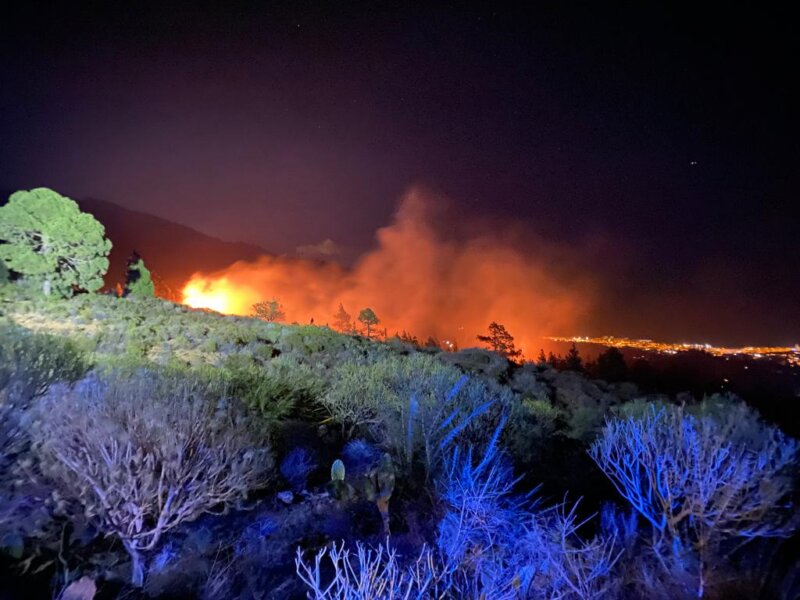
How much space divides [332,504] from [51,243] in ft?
72.7

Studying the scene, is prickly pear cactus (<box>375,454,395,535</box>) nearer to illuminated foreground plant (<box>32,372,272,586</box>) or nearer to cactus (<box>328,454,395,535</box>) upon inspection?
cactus (<box>328,454,395,535</box>)

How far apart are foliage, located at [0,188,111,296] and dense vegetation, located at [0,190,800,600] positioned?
48.3 feet

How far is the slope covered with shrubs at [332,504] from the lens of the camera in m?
4.70

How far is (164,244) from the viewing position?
10094 cm

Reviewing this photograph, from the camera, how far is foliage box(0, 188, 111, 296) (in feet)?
62.4

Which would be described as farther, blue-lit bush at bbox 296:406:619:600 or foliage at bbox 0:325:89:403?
foliage at bbox 0:325:89:403

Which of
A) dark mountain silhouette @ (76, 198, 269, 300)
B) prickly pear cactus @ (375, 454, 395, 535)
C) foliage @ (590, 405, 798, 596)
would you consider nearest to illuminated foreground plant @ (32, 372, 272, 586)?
prickly pear cactus @ (375, 454, 395, 535)

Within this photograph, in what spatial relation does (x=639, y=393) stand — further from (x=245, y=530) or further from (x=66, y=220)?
(x=66, y=220)

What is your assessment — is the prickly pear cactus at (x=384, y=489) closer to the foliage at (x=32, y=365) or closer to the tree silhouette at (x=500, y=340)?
the foliage at (x=32, y=365)

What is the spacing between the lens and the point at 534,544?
17.4ft

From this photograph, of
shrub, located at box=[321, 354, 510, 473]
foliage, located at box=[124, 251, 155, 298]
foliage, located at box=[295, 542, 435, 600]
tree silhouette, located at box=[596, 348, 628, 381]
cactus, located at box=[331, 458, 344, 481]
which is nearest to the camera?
foliage, located at box=[295, 542, 435, 600]

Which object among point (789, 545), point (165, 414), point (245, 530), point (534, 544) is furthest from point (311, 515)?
point (789, 545)

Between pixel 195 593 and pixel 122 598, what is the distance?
0.80 metres

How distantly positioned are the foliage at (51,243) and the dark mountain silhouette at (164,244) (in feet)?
216
